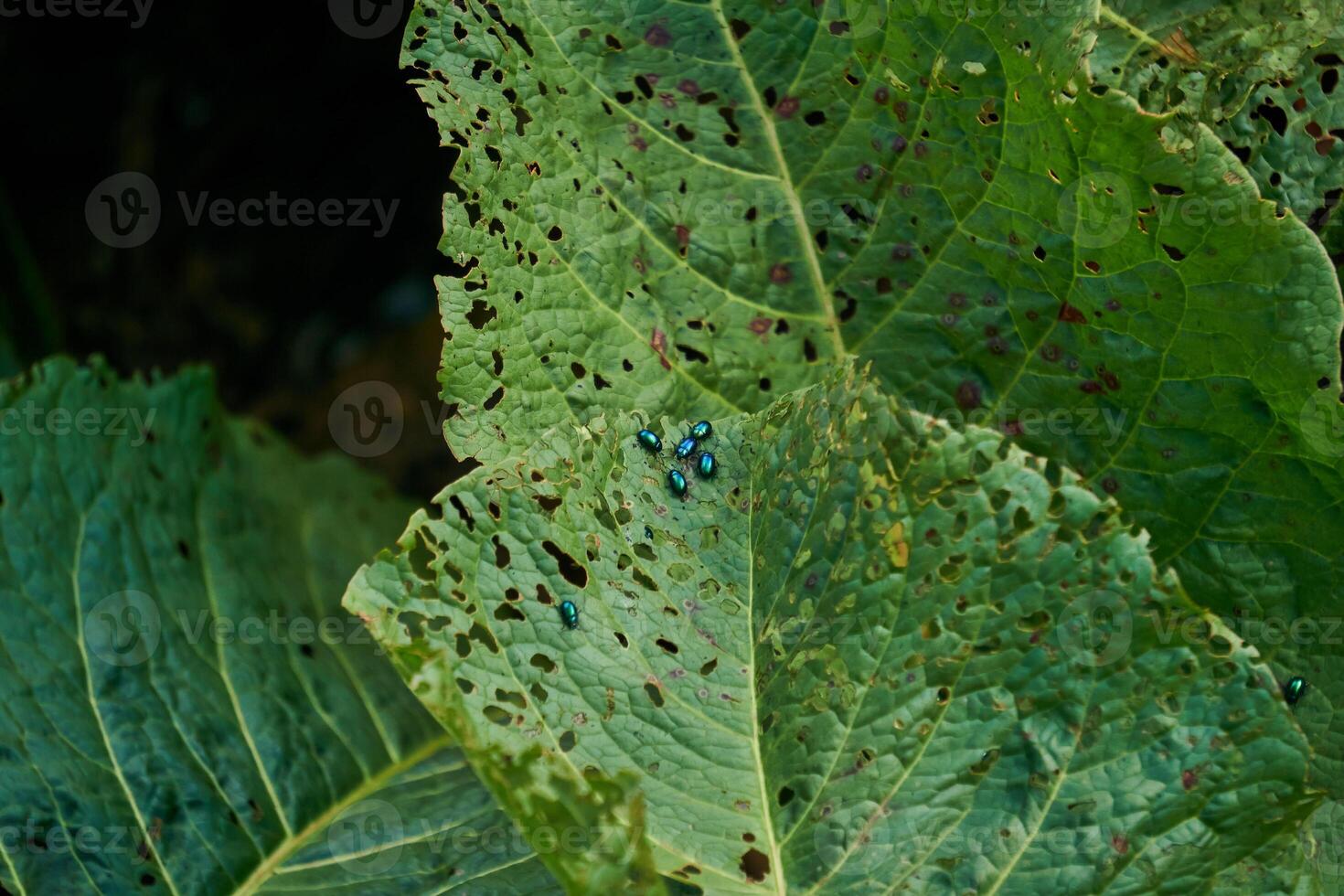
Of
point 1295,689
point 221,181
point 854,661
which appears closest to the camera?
point 854,661

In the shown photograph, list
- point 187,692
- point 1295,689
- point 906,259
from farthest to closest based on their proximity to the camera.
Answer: point 187,692 < point 906,259 < point 1295,689

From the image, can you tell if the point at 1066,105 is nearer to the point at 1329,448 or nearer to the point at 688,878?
the point at 1329,448

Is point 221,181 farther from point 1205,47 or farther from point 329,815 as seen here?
point 1205,47

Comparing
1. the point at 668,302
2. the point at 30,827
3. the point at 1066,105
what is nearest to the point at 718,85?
the point at 668,302

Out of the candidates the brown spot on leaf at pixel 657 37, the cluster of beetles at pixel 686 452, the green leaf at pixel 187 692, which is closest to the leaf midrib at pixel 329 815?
the green leaf at pixel 187 692

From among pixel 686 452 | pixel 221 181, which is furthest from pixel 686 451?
pixel 221 181

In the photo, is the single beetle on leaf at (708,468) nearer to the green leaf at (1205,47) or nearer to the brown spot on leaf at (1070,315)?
the brown spot on leaf at (1070,315)

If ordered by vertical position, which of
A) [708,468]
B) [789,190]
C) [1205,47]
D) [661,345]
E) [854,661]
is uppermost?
[1205,47]

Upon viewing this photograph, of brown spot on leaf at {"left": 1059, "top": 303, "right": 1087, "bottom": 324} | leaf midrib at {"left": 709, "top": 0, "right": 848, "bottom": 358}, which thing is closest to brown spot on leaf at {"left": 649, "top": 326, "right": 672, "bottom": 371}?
leaf midrib at {"left": 709, "top": 0, "right": 848, "bottom": 358}
